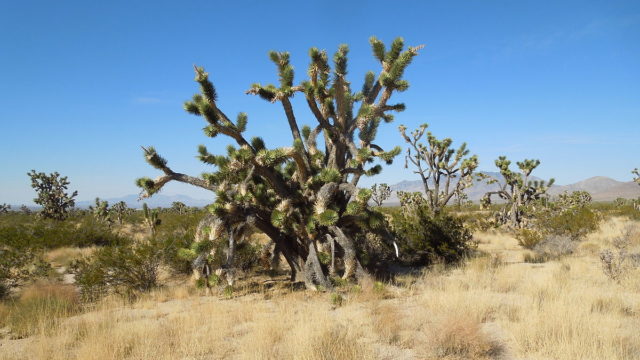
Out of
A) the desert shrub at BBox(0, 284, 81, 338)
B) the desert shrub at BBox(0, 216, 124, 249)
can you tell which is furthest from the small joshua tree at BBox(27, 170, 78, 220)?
the desert shrub at BBox(0, 284, 81, 338)

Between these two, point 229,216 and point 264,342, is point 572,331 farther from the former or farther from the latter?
point 229,216

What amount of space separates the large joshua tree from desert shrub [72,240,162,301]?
2004mm

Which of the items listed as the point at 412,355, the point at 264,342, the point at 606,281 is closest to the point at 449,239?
the point at 606,281

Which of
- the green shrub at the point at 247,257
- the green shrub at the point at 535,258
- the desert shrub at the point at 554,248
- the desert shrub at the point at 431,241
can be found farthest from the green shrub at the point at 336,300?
the desert shrub at the point at 554,248

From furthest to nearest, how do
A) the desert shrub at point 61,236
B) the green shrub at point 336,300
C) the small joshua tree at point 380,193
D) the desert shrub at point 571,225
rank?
the small joshua tree at point 380,193 → the desert shrub at point 571,225 → the desert shrub at point 61,236 → the green shrub at point 336,300

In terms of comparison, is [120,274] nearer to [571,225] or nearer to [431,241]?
[431,241]

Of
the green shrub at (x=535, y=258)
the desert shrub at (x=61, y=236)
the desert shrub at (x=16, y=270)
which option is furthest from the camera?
the desert shrub at (x=61, y=236)

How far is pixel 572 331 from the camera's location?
195 inches

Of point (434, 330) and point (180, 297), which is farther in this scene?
point (180, 297)

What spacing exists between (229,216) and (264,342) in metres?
3.55

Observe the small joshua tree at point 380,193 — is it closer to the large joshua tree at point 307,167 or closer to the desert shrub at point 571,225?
the desert shrub at point 571,225

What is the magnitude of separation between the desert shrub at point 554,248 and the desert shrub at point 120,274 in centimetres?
1155

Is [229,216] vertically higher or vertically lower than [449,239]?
higher

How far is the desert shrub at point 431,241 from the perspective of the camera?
1130 centimetres
